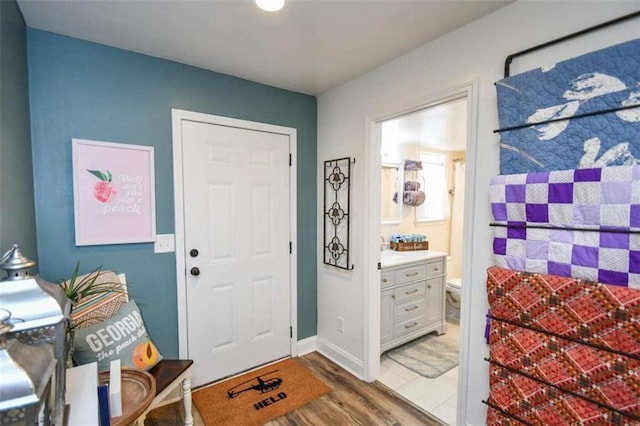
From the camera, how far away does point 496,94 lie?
1.52 m

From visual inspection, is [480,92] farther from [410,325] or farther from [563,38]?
[410,325]

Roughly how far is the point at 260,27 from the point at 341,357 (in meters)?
2.50

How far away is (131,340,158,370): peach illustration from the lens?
1655 millimetres

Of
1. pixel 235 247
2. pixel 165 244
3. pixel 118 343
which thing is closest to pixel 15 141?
pixel 165 244

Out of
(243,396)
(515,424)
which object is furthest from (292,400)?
(515,424)

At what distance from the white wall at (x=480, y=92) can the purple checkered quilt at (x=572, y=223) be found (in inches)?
5.2

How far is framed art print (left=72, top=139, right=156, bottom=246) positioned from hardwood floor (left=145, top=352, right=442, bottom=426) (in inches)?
45.9

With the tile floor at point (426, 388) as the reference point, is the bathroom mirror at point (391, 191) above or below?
above

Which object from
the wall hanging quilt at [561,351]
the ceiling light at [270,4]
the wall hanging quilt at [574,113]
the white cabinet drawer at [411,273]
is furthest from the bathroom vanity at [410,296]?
the ceiling light at [270,4]

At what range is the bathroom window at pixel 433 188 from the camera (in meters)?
4.07

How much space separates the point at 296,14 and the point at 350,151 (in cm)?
110

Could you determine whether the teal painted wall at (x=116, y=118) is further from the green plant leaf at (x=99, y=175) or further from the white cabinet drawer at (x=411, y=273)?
the white cabinet drawer at (x=411, y=273)

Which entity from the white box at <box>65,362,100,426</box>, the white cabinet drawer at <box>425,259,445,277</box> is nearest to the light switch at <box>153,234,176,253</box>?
the white box at <box>65,362,100,426</box>

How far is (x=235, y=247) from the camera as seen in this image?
240 cm
